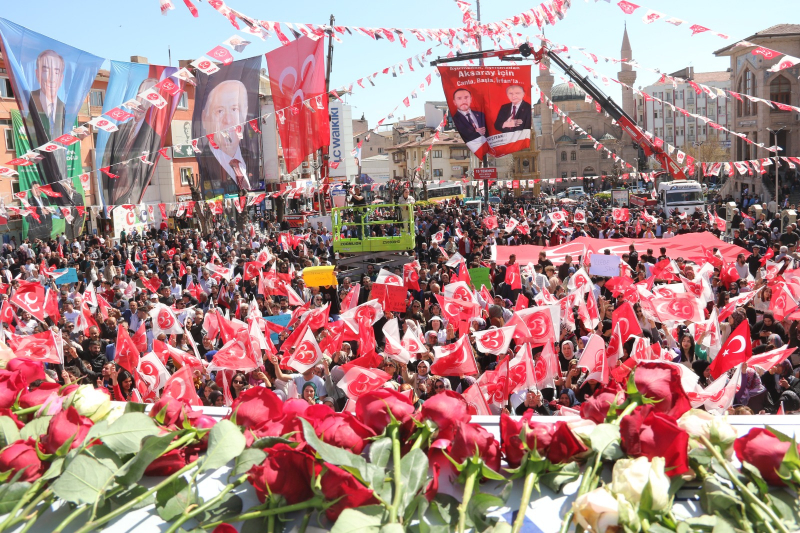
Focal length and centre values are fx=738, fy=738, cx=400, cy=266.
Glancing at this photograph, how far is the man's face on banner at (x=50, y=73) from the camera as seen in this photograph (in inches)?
755

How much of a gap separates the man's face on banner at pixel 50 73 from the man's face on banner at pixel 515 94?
42.6ft

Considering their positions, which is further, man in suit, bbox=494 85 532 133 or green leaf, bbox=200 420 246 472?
man in suit, bbox=494 85 532 133

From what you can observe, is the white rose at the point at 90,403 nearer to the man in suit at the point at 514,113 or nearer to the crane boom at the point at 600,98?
the crane boom at the point at 600,98

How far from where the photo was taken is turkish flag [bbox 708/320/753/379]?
7.35 meters

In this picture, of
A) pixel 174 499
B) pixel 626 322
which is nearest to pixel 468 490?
pixel 174 499

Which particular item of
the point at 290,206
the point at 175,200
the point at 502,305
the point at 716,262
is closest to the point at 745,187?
the point at 290,206

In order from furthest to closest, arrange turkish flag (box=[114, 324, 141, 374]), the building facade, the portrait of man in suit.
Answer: the building facade → the portrait of man in suit → turkish flag (box=[114, 324, 141, 374])

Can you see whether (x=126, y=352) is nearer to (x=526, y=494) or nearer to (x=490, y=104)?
(x=526, y=494)

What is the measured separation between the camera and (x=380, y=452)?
1.70 meters

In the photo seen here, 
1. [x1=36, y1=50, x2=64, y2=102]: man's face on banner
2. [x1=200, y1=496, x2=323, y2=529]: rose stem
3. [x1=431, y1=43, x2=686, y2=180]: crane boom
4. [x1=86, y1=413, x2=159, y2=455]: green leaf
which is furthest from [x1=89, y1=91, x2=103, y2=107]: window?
[x1=200, y1=496, x2=323, y2=529]: rose stem

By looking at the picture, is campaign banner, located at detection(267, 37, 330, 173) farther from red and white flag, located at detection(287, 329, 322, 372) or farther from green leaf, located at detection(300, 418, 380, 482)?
green leaf, located at detection(300, 418, 380, 482)

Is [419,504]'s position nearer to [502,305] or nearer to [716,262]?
[502,305]

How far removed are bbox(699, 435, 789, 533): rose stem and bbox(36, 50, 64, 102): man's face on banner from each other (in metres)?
20.7

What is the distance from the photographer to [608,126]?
10944 centimetres
